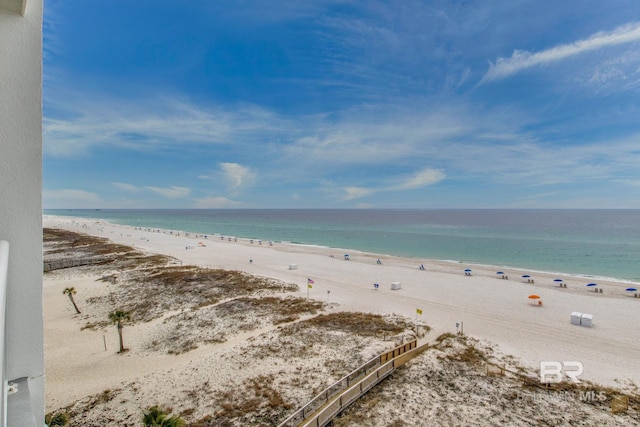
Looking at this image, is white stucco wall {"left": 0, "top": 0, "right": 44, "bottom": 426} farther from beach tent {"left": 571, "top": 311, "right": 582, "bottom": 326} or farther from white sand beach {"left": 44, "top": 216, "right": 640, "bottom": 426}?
beach tent {"left": 571, "top": 311, "right": 582, "bottom": 326}

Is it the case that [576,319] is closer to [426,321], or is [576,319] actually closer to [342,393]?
[426,321]

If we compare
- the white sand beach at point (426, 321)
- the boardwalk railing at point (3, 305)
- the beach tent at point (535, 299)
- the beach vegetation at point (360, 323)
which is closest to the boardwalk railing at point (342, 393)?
the white sand beach at point (426, 321)

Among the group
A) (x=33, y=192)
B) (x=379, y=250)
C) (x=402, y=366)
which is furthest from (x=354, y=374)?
(x=379, y=250)

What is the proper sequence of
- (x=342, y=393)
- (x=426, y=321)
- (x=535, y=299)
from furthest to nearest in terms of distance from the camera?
(x=535, y=299) → (x=426, y=321) → (x=342, y=393)

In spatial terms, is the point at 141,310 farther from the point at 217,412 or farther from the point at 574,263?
the point at 574,263

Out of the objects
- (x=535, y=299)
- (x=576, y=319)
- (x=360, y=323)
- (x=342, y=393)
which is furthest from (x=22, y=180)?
(x=535, y=299)

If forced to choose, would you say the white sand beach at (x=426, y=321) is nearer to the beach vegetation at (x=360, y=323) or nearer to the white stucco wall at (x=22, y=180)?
the beach vegetation at (x=360, y=323)

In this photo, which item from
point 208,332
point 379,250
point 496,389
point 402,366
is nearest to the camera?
point 496,389
